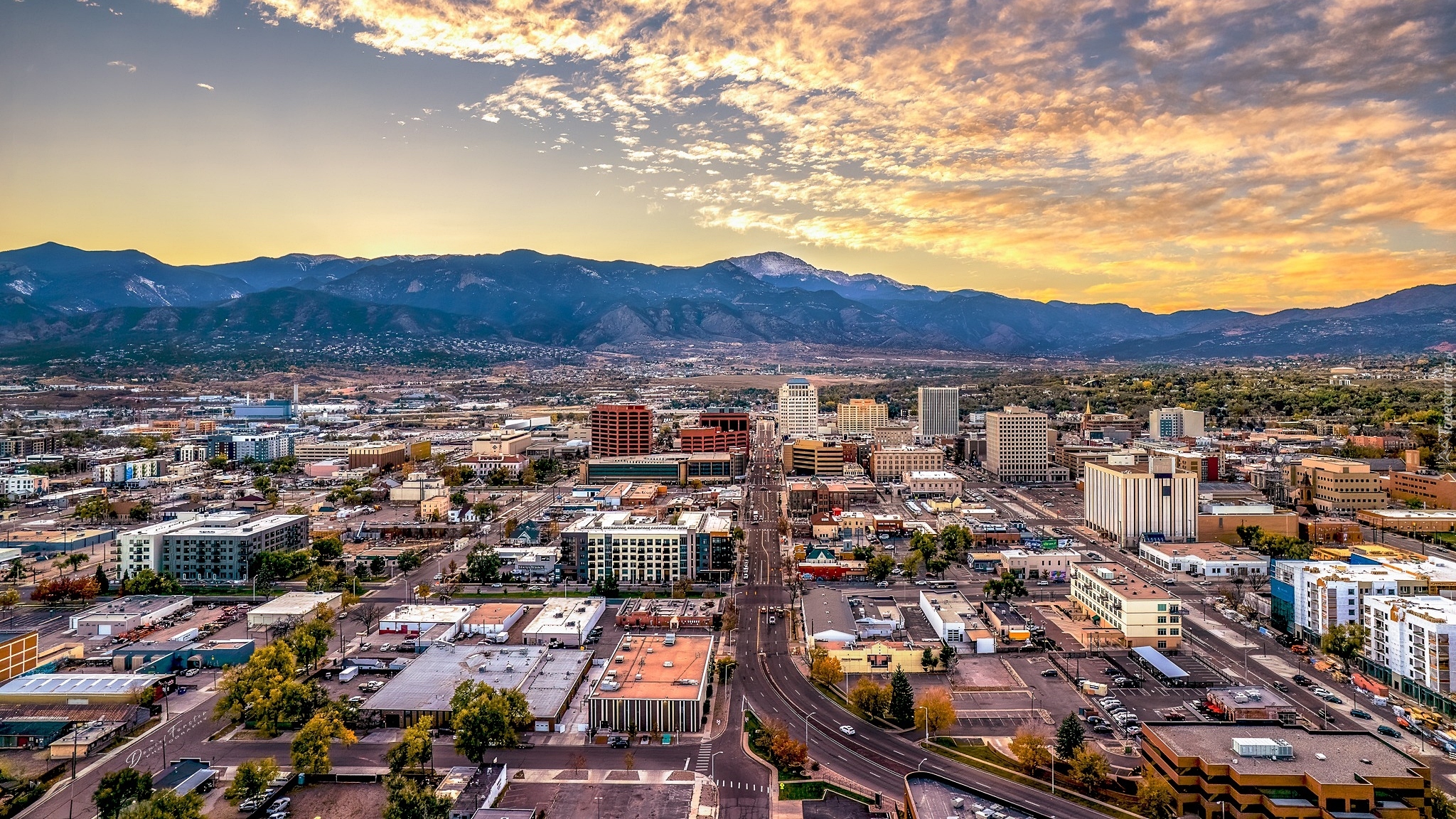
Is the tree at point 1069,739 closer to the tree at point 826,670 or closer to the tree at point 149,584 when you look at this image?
the tree at point 826,670

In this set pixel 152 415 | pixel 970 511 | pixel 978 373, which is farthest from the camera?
pixel 978 373

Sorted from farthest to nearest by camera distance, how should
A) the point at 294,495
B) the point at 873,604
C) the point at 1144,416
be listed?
the point at 1144,416 < the point at 294,495 < the point at 873,604

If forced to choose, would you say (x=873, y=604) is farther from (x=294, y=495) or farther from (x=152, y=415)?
(x=152, y=415)

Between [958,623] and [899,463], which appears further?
[899,463]

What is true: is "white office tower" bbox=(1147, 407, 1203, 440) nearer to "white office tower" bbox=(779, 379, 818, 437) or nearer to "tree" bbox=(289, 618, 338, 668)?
"white office tower" bbox=(779, 379, 818, 437)

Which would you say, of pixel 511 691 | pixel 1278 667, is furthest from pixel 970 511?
pixel 511 691

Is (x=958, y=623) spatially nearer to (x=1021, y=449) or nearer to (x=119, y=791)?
(x=119, y=791)

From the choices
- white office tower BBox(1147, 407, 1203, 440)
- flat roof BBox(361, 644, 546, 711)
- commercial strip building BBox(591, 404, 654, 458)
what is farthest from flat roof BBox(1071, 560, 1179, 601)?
white office tower BBox(1147, 407, 1203, 440)

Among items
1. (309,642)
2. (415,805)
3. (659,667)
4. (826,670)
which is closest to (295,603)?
(309,642)
